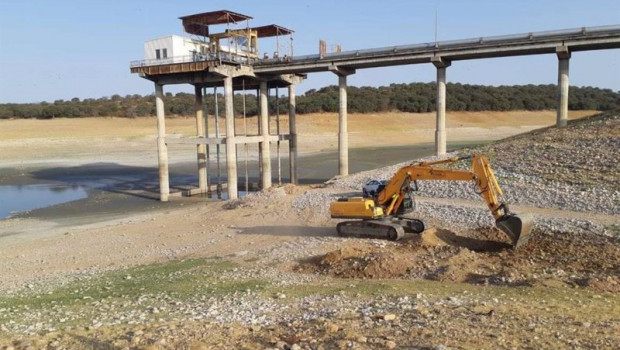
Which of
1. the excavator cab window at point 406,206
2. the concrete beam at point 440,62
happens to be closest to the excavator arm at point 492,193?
the excavator cab window at point 406,206

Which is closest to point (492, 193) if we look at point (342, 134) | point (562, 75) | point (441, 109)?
point (441, 109)

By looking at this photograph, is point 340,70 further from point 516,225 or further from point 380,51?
point 516,225

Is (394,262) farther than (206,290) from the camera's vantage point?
Yes

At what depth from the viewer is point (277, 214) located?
76.9 feet

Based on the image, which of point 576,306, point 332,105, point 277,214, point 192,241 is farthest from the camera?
point 332,105

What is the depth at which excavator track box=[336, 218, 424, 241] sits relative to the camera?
1762 centimetres

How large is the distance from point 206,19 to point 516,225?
27734 mm

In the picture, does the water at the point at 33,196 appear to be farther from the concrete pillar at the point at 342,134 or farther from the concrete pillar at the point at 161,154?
the concrete pillar at the point at 342,134

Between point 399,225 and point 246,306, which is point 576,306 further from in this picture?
point 399,225

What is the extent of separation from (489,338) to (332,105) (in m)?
95.0

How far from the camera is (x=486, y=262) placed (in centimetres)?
1450

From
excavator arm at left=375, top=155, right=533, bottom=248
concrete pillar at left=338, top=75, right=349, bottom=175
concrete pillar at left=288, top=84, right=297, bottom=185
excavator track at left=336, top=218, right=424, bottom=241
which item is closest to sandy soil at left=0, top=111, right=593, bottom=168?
concrete pillar at left=288, top=84, right=297, bottom=185

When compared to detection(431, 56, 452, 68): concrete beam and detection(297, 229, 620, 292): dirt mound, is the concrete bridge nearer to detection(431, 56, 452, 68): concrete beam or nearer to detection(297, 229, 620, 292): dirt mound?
detection(431, 56, 452, 68): concrete beam

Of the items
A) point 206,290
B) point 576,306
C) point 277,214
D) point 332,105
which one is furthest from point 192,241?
point 332,105
